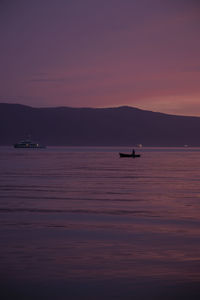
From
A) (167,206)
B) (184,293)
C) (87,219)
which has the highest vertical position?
(167,206)

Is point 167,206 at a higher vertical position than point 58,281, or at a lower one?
higher

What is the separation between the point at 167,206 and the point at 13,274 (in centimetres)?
1227

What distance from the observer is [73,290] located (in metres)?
9.34

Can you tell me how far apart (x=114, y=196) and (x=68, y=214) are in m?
6.89

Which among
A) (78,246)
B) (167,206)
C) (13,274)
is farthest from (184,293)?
(167,206)

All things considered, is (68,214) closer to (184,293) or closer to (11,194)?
(11,194)

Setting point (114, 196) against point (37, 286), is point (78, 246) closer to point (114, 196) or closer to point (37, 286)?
point (37, 286)

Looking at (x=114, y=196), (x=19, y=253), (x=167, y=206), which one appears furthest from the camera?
(x=114, y=196)

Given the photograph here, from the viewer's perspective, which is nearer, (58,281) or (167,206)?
(58,281)

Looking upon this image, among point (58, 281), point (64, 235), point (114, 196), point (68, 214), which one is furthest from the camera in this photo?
point (114, 196)

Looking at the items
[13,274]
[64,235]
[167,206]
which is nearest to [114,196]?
[167,206]

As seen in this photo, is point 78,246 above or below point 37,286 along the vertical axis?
above

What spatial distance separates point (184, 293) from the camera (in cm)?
924

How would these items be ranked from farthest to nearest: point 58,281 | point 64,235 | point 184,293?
1. point 64,235
2. point 58,281
3. point 184,293
